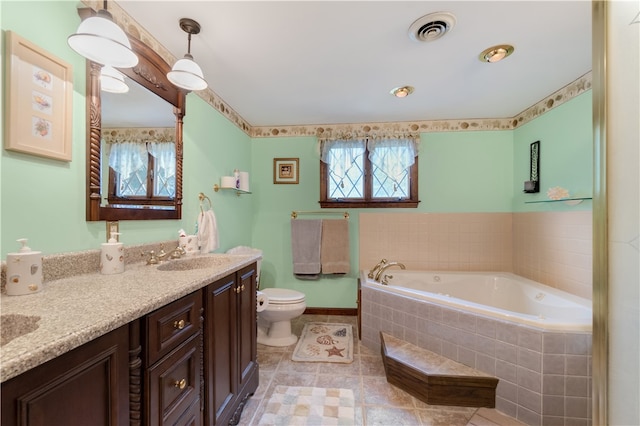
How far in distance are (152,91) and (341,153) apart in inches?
74.1

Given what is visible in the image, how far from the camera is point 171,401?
2.97 feet

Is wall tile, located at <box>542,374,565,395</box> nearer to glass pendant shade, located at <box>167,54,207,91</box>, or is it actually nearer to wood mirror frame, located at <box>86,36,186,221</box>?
→ wood mirror frame, located at <box>86,36,186,221</box>

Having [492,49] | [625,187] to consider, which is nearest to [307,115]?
[492,49]

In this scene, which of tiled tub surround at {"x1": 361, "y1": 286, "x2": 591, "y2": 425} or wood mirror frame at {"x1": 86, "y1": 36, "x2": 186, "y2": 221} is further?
tiled tub surround at {"x1": 361, "y1": 286, "x2": 591, "y2": 425}

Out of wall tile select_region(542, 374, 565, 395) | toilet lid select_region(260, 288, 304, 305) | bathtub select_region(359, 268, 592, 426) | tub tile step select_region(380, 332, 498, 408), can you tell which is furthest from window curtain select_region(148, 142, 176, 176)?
wall tile select_region(542, 374, 565, 395)

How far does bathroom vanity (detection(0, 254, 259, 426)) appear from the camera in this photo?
513 millimetres

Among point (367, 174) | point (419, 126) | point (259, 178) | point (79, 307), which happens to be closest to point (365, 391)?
point (79, 307)

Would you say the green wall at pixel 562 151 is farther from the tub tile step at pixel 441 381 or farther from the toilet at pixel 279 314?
the toilet at pixel 279 314

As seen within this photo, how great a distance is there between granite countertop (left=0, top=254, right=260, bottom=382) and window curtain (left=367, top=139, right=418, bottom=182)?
2183 millimetres

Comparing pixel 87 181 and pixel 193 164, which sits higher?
pixel 193 164

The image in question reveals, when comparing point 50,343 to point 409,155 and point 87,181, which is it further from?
point 409,155

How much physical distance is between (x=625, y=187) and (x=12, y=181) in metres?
1.77

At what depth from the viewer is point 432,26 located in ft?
4.51

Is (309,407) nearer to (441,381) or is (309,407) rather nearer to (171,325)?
(441,381)
